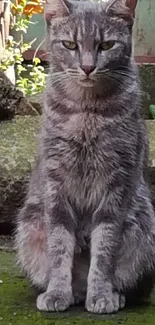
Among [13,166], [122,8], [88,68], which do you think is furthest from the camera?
[13,166]

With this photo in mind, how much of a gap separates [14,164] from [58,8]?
3.72ft

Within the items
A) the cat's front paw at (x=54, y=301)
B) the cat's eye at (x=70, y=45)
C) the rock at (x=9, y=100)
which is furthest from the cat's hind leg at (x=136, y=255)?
the rock at (x=9, y=100)

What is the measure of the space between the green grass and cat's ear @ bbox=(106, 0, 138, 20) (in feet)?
3.18

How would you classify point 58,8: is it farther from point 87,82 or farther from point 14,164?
point 14,164

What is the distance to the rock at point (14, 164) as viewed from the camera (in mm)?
3924

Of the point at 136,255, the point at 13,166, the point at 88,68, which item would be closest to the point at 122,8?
the point at 88,68

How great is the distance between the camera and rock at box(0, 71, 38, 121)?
4211 millimetres

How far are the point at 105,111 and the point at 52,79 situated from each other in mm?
211

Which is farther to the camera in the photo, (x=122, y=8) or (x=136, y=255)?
(x=136, y=255)

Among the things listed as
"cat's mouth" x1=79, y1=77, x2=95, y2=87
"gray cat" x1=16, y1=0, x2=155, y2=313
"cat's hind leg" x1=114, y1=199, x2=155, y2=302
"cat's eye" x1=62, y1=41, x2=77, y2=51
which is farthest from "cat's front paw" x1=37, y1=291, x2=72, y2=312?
"cat's eye" x1=62, y1=41, x2=77, y2=51

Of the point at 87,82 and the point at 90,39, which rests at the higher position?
the point at 90,39

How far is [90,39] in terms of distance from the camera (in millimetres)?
2865

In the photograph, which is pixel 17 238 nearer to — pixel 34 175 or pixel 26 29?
pixel 34 175

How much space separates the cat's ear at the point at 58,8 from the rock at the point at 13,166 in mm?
1078
